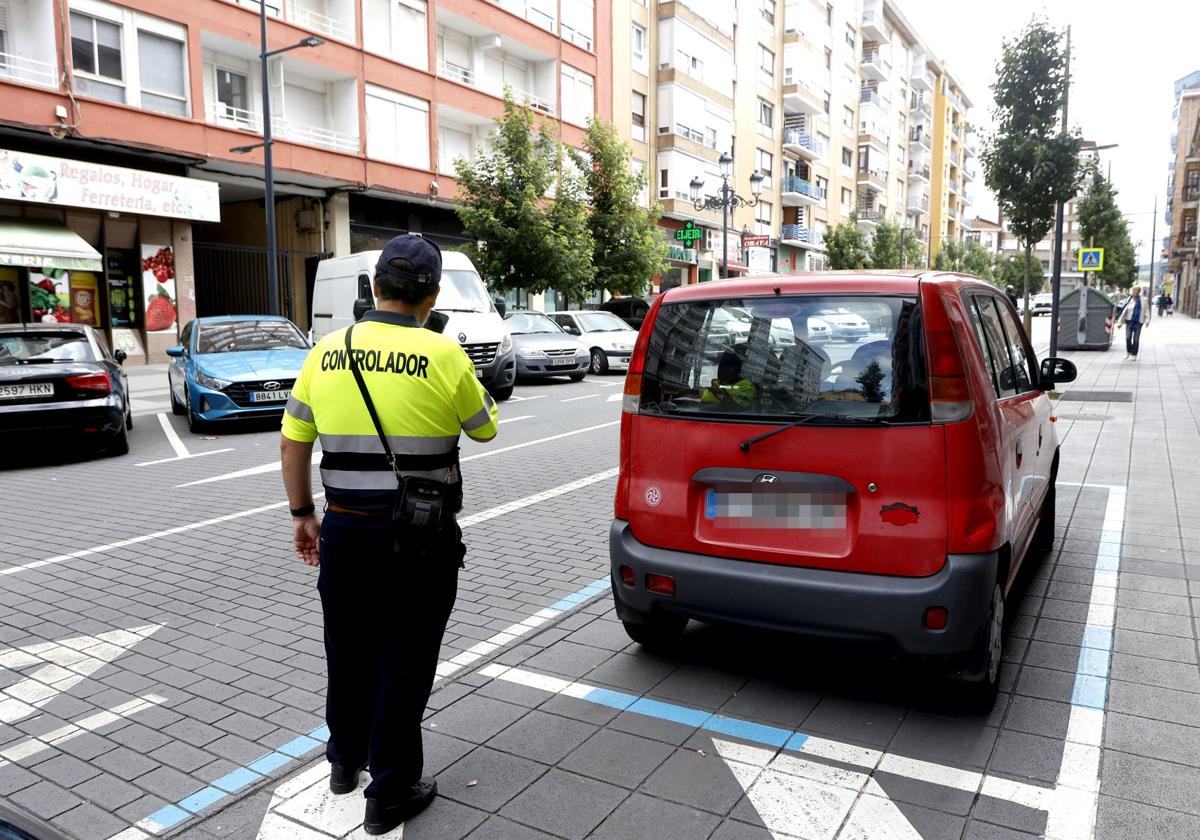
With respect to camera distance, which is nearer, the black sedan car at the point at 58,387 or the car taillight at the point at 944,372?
the car taillight at the point at 944,372

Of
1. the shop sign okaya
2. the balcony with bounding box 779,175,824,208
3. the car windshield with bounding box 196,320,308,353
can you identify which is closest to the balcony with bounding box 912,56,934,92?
the balcony with bounding box 779,175,824,208

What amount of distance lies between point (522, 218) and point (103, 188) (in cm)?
986

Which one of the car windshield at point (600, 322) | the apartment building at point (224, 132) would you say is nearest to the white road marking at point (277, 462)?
the car windshield at point (600, 322)

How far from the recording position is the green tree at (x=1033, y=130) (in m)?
16.3

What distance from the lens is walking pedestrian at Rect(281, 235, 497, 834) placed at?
274 cm

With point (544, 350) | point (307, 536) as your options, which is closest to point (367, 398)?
point (307, 536)

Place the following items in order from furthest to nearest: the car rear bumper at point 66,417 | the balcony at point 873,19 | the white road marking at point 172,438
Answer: the balcony at point 873,19 < the white road marking at point 172,438 < the car rear bumper at point 66,417

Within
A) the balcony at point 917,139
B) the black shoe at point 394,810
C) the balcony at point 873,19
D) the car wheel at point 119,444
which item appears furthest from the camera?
the balcony at point 917,139

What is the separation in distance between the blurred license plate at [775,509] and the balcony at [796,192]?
165ft

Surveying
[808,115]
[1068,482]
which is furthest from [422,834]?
[808,115]

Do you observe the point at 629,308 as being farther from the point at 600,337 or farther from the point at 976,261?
the point at 976,261

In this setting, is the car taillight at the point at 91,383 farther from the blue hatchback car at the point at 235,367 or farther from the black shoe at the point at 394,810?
the black shoe at the point at 394,810

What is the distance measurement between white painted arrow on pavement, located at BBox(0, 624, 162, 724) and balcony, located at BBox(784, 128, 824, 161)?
5124 cm

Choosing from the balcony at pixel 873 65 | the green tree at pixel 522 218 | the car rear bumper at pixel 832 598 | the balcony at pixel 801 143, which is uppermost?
the balcony at pixel 873 65
